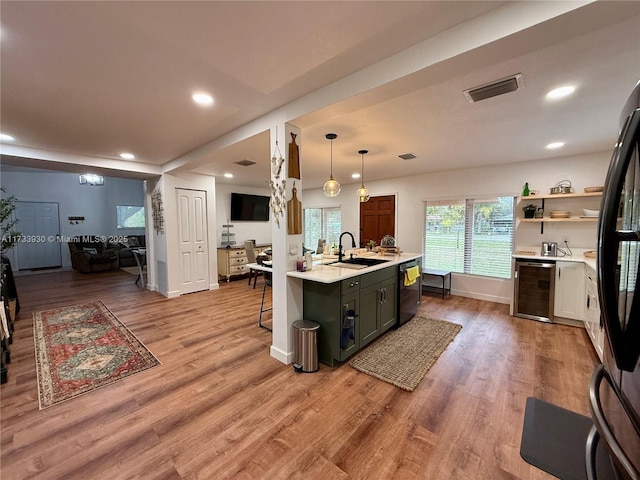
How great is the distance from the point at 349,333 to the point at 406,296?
1359mm

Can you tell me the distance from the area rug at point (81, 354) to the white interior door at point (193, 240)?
57.8 inches

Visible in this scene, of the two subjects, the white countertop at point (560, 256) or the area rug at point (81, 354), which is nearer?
the area rug at point (81, 354)

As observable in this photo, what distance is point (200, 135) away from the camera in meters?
Answer: 3.33

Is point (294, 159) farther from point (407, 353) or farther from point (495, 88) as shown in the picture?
point (407, 353)

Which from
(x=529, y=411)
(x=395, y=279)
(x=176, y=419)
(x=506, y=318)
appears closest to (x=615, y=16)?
(x=529, y=411)

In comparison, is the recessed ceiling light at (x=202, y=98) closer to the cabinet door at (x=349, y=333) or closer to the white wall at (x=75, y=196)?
the cabinet door at (x=349, y=333)

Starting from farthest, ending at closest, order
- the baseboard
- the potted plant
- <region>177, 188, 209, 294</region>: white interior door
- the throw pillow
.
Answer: the throw pillow, <region>177, 188, 209, 294</region>: white interior door, the potted plant, the baseboard

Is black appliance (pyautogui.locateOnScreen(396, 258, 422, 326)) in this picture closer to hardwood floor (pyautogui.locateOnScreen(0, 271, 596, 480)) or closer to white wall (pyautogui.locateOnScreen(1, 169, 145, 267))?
hardwood floor (pyautogui.locateOnScreen(0, 271, 596, 480))

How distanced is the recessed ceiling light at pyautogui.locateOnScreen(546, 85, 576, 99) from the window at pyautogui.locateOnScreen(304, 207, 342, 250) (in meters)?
5.19

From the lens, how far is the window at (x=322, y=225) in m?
7.38

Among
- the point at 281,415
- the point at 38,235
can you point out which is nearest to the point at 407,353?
the point at 281,415

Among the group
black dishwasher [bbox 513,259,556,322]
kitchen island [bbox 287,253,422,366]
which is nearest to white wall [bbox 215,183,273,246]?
kitchen island [bbox 287,253,422,366]

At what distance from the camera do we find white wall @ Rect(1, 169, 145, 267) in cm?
741

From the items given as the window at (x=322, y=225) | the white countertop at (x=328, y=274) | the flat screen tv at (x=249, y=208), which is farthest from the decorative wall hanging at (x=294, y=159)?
the flat screen tv at (x=249, y=208)
